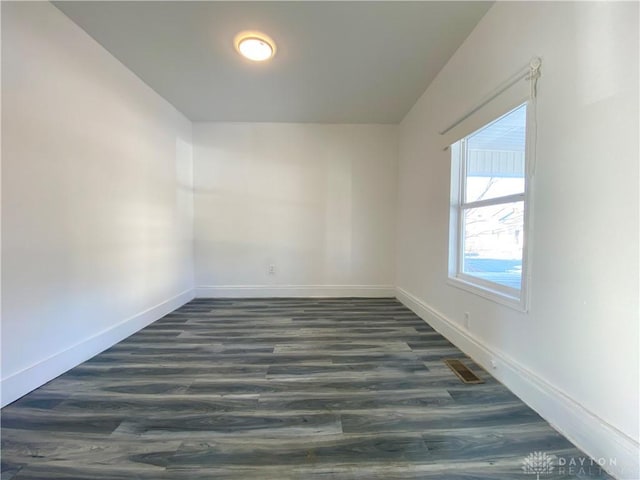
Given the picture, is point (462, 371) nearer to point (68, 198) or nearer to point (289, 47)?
point (289, 47)

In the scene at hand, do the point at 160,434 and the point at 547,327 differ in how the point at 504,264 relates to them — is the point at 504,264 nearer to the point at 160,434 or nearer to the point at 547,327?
the point at 547,327

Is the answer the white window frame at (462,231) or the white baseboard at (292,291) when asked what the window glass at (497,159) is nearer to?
the white window frame at (462,231)

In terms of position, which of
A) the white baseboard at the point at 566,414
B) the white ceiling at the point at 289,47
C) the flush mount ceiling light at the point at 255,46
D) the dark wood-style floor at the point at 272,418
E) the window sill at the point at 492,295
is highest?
the white ceiling at the point at 289,47

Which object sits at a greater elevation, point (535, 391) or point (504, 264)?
point (504, 264)

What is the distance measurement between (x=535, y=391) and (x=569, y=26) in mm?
1808

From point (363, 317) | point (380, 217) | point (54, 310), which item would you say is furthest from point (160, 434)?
point (380, 217)

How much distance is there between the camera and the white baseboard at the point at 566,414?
1.01 meters

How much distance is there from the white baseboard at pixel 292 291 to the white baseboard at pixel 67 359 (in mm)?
965

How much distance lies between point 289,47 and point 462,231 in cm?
210

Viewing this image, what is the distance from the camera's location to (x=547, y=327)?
1.35 meters

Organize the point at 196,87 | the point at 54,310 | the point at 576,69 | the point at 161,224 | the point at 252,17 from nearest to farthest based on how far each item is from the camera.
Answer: the point at 576,69 < the point at 54,310 < the point at 252,17 < the point at 196,87 < the point at 161,224

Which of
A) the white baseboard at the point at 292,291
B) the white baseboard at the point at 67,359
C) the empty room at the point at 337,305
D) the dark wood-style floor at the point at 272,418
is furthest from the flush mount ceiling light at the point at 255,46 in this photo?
the white baseboard at the point at 292,291

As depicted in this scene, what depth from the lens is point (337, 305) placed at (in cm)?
340

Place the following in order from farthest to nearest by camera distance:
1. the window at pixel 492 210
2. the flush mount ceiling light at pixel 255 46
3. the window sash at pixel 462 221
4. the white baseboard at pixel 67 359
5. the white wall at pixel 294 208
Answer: the white wall at pixel 294 208 → the flush mount ceiling light at pixel 255 46 → the window sash at pixel 462 221 → the window at pixel 492 210 → the white baseboard at pixel 67 359
